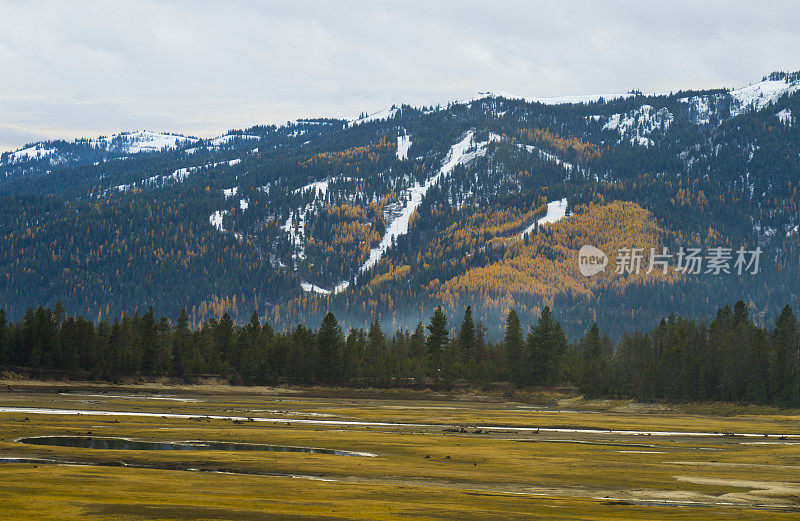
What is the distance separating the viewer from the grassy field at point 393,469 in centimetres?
3162

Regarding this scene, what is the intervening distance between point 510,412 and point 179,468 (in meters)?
65.9

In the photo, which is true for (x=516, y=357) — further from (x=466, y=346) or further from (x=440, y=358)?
(x=440, y=358)

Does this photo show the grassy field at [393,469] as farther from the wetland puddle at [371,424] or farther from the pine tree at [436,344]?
the pine tree at [436,344]

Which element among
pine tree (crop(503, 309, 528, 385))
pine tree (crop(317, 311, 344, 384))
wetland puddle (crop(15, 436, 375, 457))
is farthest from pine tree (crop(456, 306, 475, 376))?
Answer: wetland puddle (crop(15, 436, 375, 457))

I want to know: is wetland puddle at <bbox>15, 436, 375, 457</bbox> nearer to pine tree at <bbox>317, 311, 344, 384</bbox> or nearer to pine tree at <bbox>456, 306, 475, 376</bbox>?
pine tree at <bbox>317, 311, 344, 384</bbox>

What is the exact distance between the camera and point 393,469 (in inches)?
1758

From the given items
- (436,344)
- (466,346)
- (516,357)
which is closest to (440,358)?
(436,344)

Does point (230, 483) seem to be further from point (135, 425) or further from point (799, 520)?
point (135, 425)

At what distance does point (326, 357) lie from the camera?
15638cm

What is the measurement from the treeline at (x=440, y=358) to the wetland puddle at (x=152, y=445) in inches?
3210

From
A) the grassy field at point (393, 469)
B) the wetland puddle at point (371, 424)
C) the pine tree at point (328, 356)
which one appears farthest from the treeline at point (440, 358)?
the wetland puddle at point (371, 424)

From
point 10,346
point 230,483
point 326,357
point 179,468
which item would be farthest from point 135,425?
point 326,357

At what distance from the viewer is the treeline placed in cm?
12262

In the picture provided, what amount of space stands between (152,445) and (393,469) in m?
15.5
